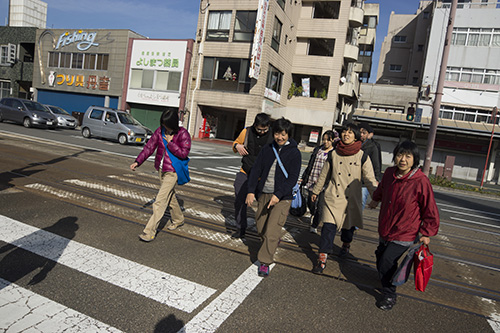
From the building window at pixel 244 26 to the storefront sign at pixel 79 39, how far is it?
13.7 m

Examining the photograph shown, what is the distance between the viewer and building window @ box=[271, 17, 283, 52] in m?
27.5

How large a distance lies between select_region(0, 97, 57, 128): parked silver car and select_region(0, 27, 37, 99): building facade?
1820 cm

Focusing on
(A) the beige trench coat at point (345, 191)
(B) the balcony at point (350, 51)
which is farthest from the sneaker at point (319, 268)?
(B) the balcony at point (350, 51)

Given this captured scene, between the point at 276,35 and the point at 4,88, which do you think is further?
the point at 4,88

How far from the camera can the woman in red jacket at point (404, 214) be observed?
330 cm

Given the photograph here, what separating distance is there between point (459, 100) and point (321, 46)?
13436 mm

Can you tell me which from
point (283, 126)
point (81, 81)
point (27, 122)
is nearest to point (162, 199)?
point (283, 126)

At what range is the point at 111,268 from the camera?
3.60 m

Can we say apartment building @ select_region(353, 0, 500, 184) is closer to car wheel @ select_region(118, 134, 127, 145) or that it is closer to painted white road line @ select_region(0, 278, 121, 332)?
car wheel @ select_region(118, 134, 127, 145)

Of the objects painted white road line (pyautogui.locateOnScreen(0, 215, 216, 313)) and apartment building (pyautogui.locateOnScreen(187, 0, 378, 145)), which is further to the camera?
apartment building (pyautogui.locateOnScreen(187, 0, 378, 145))

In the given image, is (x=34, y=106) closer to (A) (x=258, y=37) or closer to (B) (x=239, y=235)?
(A) (x=258, y=37)

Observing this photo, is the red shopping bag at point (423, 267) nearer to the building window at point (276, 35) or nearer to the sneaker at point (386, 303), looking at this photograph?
the sneaker at point (386, 303)

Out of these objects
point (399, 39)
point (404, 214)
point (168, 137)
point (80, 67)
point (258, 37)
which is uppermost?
point (399, 39)

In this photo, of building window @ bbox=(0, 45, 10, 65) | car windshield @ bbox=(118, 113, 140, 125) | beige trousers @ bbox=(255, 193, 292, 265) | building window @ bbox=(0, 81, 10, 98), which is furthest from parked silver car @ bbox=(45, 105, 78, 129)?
building window @ bbox=(0, 45, 10, 65)
